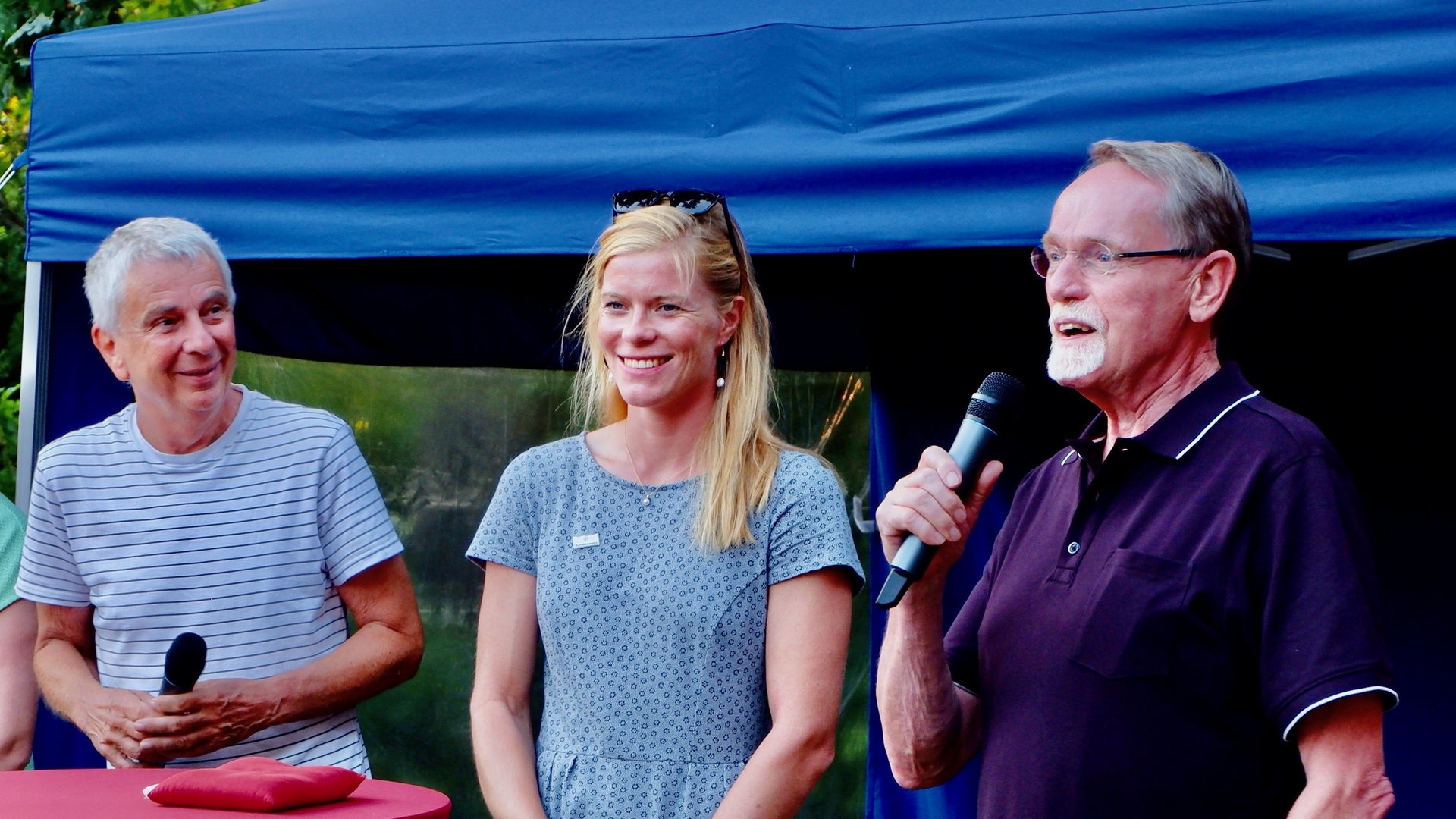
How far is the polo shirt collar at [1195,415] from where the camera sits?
167 cm

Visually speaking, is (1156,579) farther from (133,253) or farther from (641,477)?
(133,253)

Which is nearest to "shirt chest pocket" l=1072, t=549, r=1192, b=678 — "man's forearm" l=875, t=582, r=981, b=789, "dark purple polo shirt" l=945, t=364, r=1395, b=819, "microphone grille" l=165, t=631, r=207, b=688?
"dark purple polo shirt" l=945, t=364, r=1395, b=819

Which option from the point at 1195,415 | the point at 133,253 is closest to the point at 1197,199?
the point at 1195,415

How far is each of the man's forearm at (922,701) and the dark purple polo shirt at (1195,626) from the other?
121 mm

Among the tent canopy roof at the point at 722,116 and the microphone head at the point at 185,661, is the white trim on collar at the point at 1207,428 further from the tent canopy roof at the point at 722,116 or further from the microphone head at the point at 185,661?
the microphone head at the point at 185,661

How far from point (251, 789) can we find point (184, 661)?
487 millimetres

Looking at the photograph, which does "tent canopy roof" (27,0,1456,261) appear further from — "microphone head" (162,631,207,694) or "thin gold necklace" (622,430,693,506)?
"microphone head" (162,631,207,694)

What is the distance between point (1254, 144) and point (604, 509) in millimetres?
1244

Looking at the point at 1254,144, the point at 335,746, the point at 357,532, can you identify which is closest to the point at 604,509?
the point at 357,532

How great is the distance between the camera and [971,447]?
1.71 m

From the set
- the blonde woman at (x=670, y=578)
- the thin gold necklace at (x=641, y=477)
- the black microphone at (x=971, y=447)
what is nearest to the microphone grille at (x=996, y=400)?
the black microphone at (x=971, y=447)

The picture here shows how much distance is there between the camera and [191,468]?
258 centimetres

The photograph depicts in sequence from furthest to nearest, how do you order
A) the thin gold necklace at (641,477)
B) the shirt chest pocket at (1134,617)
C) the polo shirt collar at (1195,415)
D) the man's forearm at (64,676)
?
the man's forearm at (64,676) → the thin gold necklace at (641,477) → the polo shirt collar at (1195,415) → the shirt chest pocket at (1134,617)

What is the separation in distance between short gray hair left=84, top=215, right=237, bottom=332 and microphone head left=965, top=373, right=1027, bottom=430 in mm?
1545
